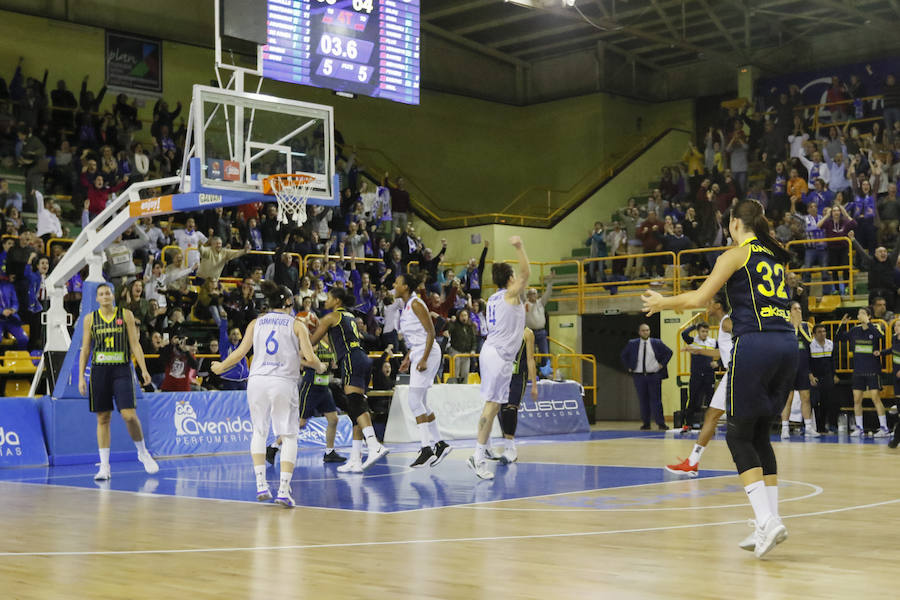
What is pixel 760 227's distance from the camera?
7180 mm

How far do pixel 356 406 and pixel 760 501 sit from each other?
6.88 meters

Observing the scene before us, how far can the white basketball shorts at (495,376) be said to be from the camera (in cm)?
1232

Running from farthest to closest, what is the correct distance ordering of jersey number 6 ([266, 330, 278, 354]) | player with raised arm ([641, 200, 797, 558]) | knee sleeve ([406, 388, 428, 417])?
knee sleeve ([406, 388, 428, 417]), jersey number 6 ([266, 330, 278, 354]), player with raised arm ([641, 200, 797, 558])

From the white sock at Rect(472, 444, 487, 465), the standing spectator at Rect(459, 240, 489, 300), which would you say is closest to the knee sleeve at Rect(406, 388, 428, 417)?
the white sock at Rect(472, 444, 487, 465)

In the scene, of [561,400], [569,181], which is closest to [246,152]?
[561,400]

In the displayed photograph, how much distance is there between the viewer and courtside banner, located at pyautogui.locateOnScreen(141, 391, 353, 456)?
52.3 feet

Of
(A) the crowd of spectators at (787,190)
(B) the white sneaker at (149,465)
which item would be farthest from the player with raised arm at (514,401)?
(A) the crowd of spectators at (787,190)

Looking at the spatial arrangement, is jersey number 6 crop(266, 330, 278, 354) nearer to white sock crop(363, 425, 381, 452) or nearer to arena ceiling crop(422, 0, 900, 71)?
white sock crop(363, 425, 381, 452)

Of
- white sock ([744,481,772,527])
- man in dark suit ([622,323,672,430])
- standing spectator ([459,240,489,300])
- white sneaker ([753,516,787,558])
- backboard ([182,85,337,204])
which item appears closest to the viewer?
white sneaker ([753,516,787,558])

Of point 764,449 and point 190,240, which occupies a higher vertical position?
point 190,240

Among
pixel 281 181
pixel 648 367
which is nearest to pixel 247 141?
pixel 281 181

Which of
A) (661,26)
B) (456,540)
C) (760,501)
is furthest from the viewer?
(661,26)

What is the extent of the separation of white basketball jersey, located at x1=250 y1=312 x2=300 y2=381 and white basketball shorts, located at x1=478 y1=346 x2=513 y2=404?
9.56 ft

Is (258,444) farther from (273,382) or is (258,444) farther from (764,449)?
(764,449)
